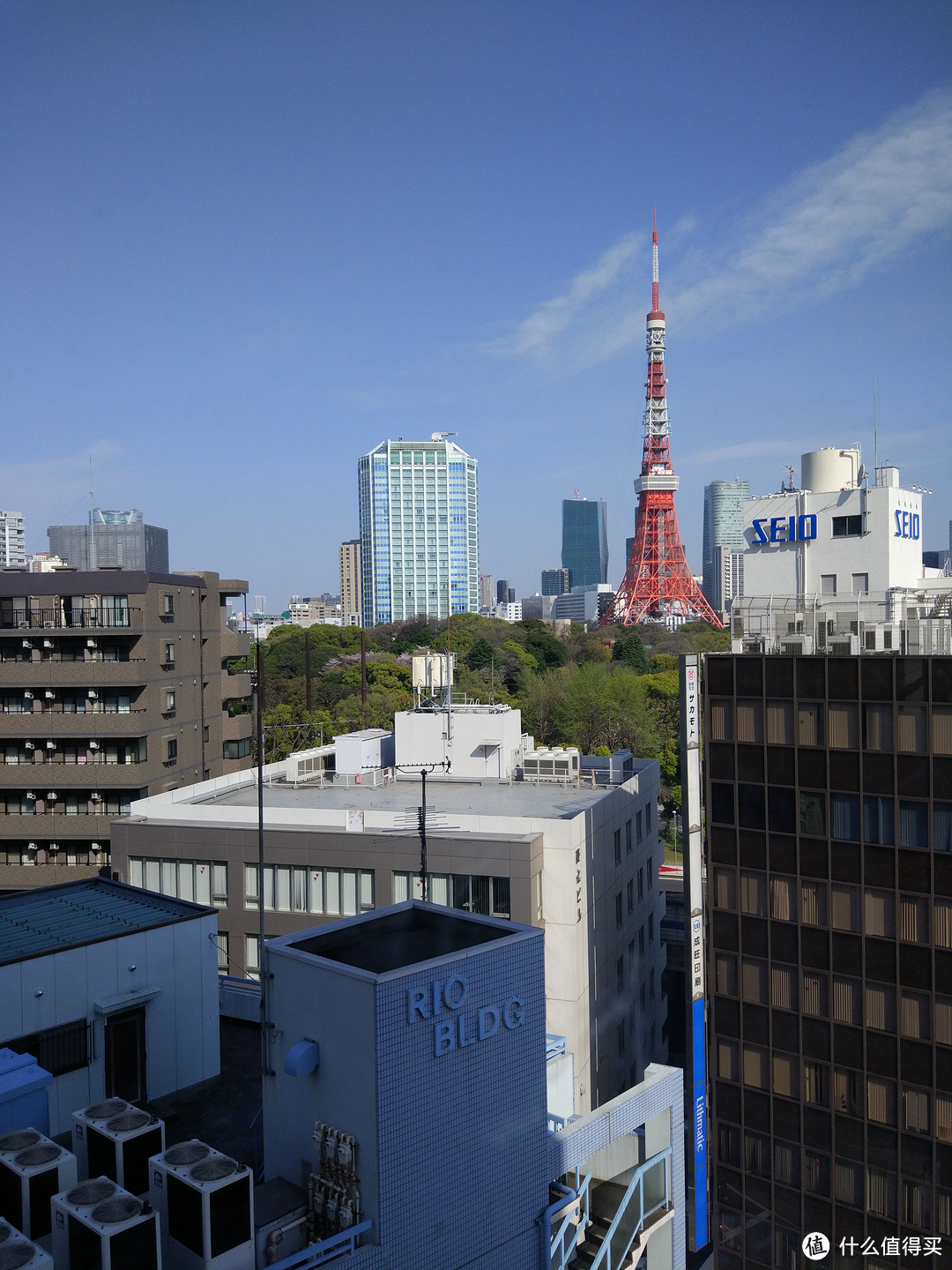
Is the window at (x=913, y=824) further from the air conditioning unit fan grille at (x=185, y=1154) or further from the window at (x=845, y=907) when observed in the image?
the air conditioning unit fan grille at (x=185, y=1154)

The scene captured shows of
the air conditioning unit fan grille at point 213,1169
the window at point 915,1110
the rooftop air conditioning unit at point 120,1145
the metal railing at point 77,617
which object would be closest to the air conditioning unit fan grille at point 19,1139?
the rooftop air conditioning unit at point 120,1145

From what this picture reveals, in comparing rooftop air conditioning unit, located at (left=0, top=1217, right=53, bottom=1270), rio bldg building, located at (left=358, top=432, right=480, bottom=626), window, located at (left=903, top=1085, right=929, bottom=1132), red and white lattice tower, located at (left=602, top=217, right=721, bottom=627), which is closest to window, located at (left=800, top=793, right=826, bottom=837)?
window, located at (left=903, top=1085, right=929, bottom=1132)

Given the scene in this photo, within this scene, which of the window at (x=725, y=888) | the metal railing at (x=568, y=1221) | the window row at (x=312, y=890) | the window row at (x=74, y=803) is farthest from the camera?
the window row at (x=74, y=803)

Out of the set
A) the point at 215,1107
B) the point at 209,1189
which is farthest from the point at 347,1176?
the point at 215,1107

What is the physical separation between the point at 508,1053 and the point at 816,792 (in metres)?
8.11

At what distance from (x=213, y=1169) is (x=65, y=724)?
2302 cm

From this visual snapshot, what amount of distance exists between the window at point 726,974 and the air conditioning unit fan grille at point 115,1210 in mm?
10631

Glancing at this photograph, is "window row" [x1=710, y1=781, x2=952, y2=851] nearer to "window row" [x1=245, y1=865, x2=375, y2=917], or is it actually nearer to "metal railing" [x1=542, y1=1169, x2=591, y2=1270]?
"window row" [x1=245, y1=865, x2=375, y2=917]

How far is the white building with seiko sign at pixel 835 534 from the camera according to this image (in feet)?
59.4

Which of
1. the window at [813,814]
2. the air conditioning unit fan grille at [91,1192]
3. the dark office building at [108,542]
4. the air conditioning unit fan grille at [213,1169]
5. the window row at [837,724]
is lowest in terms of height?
the air conditioning unit fan grille at [213,1169]

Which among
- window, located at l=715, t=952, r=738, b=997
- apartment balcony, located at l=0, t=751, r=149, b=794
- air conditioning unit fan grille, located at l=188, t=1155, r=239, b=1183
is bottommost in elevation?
window, located at l=715, t=952, r=738, b=997

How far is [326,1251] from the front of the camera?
5.79m

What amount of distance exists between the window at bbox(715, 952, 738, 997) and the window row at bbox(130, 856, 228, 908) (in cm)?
911

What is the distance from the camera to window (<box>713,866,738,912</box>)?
46.4 feet
